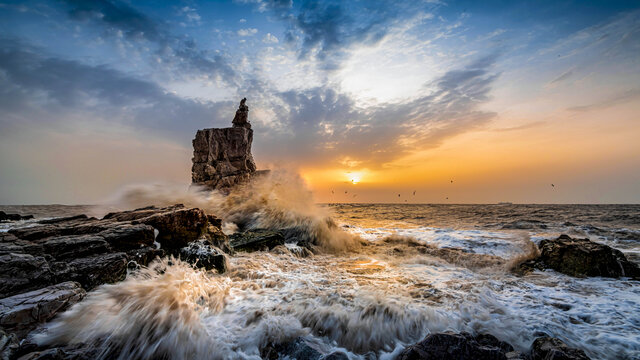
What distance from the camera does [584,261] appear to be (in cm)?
650

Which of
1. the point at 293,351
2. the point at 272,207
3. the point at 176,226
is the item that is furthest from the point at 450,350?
the point at 272,207

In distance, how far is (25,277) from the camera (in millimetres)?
3422

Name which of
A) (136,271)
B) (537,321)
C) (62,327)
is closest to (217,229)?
(136,271)

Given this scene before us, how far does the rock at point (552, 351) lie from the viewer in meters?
2.70

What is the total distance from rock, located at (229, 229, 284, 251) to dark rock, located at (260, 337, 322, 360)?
18.3 ft

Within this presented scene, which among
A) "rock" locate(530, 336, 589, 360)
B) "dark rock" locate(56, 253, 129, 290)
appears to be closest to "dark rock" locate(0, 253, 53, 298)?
"dark rock" locate(56, 253, 129, 290)

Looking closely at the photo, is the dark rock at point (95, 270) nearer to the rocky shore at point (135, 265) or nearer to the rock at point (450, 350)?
the rocky shore at point (135, 265)

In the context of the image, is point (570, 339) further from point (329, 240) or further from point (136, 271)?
point (329, 240)

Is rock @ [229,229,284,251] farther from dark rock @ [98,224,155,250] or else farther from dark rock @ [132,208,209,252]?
dark rock @ [98,224,155,250]

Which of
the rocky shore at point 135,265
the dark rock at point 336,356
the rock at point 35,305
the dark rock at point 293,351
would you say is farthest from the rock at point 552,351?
the rock at point 35,305

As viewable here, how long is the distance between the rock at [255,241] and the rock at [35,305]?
517cm

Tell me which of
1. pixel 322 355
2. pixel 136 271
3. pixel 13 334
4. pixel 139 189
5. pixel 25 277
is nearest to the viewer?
pixel 13 334

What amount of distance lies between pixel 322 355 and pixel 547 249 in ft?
27.6

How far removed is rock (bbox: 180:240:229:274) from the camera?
5.90m
